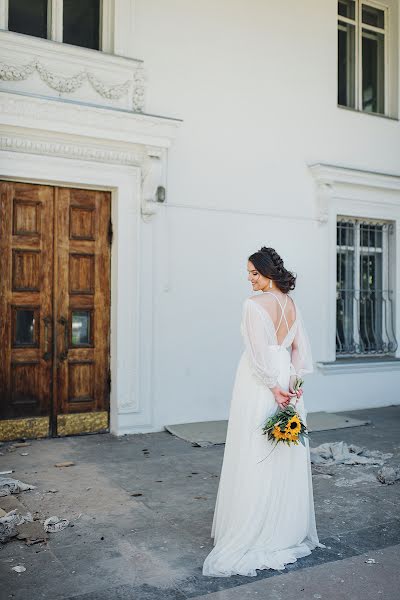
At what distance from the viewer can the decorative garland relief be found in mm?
6254

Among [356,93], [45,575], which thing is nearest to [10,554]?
[45,575]

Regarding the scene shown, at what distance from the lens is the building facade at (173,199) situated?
6.51 m

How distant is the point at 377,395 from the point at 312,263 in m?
2.22

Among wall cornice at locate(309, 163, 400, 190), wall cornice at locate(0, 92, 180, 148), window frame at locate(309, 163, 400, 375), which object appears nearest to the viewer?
wall cornice at locate(0, 92, 180, 148)

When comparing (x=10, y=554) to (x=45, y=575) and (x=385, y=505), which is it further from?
(x=385, y=505)

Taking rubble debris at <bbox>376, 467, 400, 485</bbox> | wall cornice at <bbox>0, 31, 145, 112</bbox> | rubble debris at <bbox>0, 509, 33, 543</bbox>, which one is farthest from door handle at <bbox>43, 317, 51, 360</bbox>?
rubble debris at <bbox>376, 467, 400, 485</bbox>

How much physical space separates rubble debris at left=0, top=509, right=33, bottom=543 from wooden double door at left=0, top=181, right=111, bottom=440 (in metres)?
2.33

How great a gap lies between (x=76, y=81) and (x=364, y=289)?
4958 millimetres

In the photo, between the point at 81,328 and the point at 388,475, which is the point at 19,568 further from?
the point at 81,328

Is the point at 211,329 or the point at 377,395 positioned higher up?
the point at 211,329

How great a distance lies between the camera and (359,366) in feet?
28.5

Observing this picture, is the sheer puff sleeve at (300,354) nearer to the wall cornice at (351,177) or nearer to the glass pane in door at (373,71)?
the wall cornice at (351,177)

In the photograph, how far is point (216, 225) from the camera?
7.56 m

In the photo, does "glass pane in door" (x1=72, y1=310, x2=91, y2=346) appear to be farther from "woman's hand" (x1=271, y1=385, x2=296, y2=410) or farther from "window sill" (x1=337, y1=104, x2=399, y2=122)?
"window sill" (x1=337, y1=104, x2=399, y2=122)
